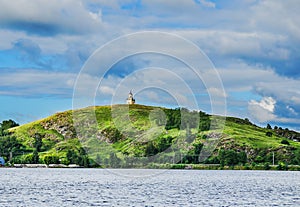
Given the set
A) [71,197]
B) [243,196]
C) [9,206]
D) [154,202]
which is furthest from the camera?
[243,196]

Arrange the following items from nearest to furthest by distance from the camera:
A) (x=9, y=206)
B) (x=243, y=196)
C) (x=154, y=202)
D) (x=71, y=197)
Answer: (x=9, y=206)
(x=154, y=202)
(x=71, y=197)
(x=243, y=196)

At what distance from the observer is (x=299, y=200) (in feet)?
347

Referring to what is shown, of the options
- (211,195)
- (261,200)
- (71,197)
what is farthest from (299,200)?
(71,197)

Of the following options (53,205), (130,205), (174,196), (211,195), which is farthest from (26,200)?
(211,195)

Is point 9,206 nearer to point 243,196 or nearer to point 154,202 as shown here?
point 154,202

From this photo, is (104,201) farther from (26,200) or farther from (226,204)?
(226,204)

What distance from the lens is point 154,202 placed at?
309 feet

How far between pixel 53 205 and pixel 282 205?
3602 cm

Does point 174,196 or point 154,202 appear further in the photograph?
point 174,196

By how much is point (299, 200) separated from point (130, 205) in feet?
109

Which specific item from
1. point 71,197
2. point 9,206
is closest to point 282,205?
point 71,197

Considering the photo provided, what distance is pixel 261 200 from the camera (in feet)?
343

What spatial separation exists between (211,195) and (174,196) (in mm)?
9059

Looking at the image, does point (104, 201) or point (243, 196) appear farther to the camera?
point (243, 196)
